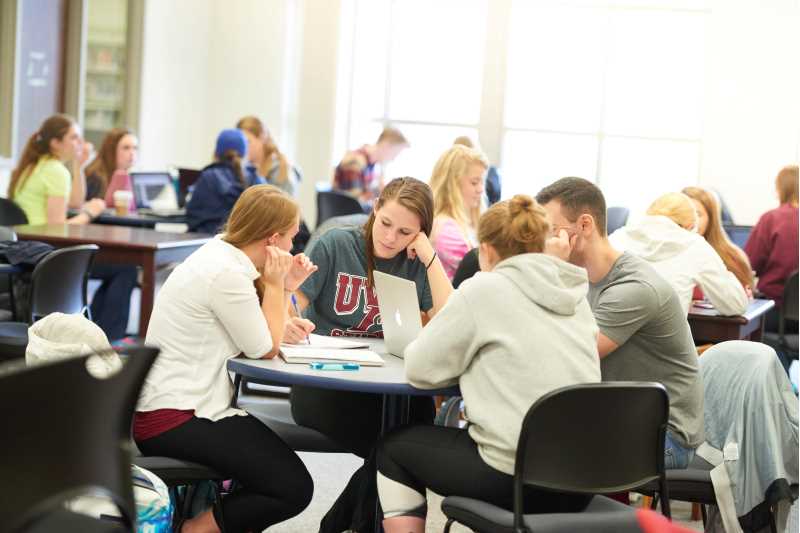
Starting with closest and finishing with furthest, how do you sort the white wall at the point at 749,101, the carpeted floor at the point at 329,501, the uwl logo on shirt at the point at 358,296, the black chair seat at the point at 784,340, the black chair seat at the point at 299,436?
the black chair seat at the point at 299,436 → the uwl logo on shirt at the point at 358,296 → the carpeted floor at the point at 329,501 → the black chair seat at the point at 784,340 → the white wall at the point at 749,101

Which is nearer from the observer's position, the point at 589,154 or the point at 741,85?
the point at 741,85

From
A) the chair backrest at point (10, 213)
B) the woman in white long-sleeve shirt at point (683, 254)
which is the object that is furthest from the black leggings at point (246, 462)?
the chair backrest at point (10, 213)

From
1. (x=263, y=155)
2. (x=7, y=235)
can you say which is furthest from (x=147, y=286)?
(x=263, y=155)

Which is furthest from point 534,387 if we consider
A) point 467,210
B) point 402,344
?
point 467,210

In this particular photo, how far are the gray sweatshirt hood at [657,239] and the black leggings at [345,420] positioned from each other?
1.46 metres

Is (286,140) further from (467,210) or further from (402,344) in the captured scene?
(402,344)

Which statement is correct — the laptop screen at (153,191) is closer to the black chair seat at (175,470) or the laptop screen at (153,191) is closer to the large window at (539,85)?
the large window at (539,85)

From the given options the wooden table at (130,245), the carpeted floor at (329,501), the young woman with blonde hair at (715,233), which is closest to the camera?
the carpeted floor at (329,501)

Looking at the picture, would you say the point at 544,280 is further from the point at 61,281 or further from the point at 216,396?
the point at 61,281

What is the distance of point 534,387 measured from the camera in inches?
97.0

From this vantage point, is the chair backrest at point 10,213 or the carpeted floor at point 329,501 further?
the chair backrest at point 10,213

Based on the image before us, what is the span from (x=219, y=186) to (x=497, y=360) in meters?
4.19

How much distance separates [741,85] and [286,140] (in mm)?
4154

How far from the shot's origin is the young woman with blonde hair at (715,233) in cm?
485
